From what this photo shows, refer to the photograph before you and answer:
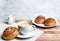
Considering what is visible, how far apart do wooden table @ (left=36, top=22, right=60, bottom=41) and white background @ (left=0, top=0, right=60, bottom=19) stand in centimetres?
22

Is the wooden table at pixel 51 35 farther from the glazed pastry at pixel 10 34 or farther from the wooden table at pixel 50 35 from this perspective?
the glazed pastry at pixel 10 34

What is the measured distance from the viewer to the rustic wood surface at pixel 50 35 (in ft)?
3.18

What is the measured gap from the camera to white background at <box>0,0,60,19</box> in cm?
130

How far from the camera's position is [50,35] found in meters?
1.02

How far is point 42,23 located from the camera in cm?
118

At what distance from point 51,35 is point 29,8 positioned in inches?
15.3

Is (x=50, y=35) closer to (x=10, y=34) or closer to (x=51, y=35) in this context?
(x=51, y=35)

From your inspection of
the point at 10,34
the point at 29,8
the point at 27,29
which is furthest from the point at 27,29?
the point at 29,8

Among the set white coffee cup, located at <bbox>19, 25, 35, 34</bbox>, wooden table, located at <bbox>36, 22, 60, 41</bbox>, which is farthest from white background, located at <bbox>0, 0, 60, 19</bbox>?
white coffee cup, located at <bbox>19, 25, 35, 34</bbox>

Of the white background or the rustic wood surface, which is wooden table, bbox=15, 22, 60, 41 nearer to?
the rustic wood surface

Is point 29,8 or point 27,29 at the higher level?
point 29,8

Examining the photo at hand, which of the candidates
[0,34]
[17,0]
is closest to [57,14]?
[17,0]

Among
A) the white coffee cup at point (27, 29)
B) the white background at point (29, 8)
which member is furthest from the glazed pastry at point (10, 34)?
the white background at point (29, 8)

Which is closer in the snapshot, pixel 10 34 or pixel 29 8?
pixel 10 34
